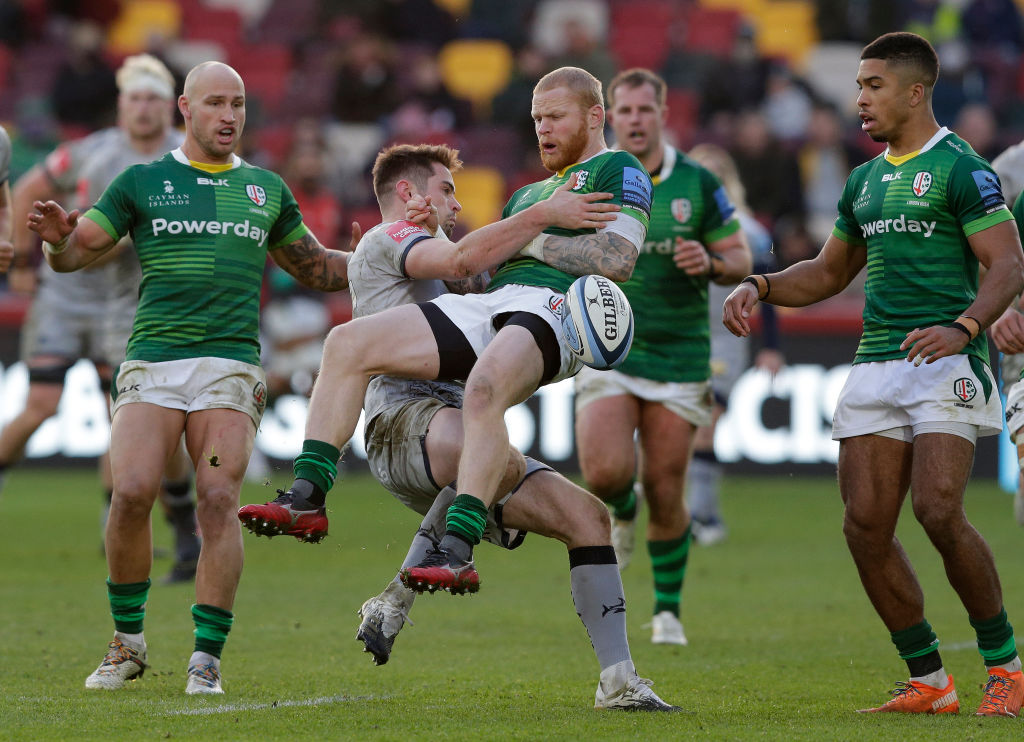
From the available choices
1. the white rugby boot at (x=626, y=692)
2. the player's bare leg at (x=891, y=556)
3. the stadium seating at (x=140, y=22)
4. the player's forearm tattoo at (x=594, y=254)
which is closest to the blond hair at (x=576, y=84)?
the player's forearm tattoo at (x=594, y=254)

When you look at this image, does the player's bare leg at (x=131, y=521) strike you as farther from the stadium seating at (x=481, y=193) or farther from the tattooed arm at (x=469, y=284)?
the stadium seating at (x=481, y=193)

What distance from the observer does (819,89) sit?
20297 mm

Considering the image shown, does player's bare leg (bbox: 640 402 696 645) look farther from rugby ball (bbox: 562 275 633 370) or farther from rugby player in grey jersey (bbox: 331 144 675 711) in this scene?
rugby ball (bbox: 562 275 633 370)

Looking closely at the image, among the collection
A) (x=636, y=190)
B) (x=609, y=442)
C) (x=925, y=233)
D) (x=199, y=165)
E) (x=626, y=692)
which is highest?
(x=199, y=165)

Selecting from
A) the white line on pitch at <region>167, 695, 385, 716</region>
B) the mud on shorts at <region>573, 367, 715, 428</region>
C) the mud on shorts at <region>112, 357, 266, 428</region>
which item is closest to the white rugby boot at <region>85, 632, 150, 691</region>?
the white line on pitch at <region>167, 695, 385, 716</region>

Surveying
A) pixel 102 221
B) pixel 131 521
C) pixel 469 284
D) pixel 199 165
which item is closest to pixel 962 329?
pixel 469 284

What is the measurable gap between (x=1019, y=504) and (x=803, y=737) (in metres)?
2.72

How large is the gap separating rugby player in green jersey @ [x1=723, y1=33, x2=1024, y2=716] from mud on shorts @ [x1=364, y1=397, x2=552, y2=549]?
46.7 inches

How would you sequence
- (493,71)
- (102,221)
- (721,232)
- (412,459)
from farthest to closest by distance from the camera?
(493,71) → (721,232) → (102,221) → (412,459)

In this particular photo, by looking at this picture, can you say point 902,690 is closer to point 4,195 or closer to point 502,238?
point 502,238

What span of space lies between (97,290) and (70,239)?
416 centimetres

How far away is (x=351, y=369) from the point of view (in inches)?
211

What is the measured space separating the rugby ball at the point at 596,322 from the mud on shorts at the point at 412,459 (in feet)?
1.67

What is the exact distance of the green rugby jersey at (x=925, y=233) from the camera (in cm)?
559
